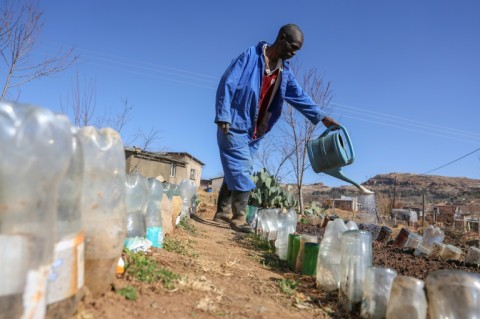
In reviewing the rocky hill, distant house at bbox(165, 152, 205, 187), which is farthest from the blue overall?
the rocky hill

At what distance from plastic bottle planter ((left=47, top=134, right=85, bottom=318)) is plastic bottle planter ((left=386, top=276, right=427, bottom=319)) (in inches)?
46.7

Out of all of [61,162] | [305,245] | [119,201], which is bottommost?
[305,245]

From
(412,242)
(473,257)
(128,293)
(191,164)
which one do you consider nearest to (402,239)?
(412,242)

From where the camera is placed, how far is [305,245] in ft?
8.93

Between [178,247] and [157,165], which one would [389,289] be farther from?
[157,165]

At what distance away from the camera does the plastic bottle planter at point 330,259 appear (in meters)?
2.33

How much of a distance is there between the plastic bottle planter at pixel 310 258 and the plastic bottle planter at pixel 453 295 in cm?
105

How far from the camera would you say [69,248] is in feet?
4.07

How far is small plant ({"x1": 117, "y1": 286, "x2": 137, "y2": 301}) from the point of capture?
1.55m

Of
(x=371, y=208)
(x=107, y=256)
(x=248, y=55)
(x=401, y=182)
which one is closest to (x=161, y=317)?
(x=107, y=256)

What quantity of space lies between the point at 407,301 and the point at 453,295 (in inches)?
6.6

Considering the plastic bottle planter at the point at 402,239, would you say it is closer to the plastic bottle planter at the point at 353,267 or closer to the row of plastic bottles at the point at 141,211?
Result: the plastic bottle planter at the point at 353,267

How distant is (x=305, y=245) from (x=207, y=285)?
0.98 metres

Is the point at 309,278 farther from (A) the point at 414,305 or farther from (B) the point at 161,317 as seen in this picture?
(B) the point at 161,317
